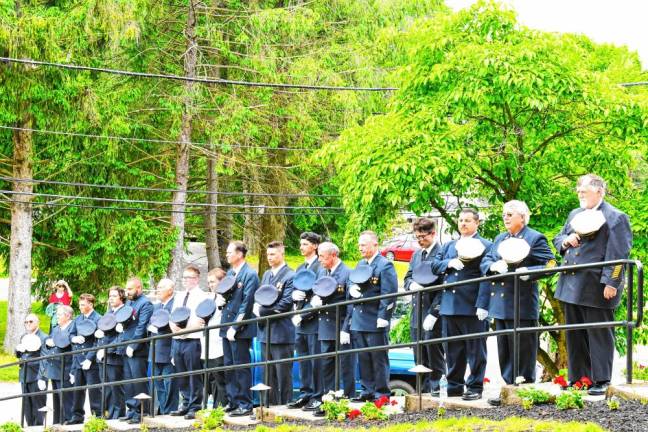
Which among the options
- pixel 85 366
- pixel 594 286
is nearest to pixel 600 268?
pixel 594 286

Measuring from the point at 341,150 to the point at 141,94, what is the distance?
1495cm

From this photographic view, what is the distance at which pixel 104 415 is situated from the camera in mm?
13445

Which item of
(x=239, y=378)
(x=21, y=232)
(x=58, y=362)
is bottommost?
(x=58, y=362)

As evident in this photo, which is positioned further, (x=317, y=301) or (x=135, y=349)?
(x=135, y=349)

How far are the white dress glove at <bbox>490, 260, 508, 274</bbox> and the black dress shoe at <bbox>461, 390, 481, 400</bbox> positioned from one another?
42.1 inches

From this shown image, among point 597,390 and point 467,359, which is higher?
point 467,359

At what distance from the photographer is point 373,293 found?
10430mm

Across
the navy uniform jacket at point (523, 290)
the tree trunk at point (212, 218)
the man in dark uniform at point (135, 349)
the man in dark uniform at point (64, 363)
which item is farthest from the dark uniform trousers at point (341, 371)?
the tree trunk at point (212, 218)

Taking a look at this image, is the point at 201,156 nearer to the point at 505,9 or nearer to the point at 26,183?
the point at 26,183

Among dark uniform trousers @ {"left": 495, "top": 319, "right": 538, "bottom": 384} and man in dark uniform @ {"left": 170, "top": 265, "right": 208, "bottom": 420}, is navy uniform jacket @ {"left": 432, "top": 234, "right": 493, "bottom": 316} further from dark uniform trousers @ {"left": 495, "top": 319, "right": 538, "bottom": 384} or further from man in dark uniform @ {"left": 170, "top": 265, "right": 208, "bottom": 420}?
man in dark uniform @ {"left": 170, "top": 265, "right": 208, "bottom": 420}

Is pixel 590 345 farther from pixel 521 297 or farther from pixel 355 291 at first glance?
pixel 355 291

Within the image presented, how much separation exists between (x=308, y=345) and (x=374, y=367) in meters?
0.97

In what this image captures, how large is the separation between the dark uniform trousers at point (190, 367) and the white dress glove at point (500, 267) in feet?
14.3

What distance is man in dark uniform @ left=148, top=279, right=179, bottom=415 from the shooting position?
1266cm
